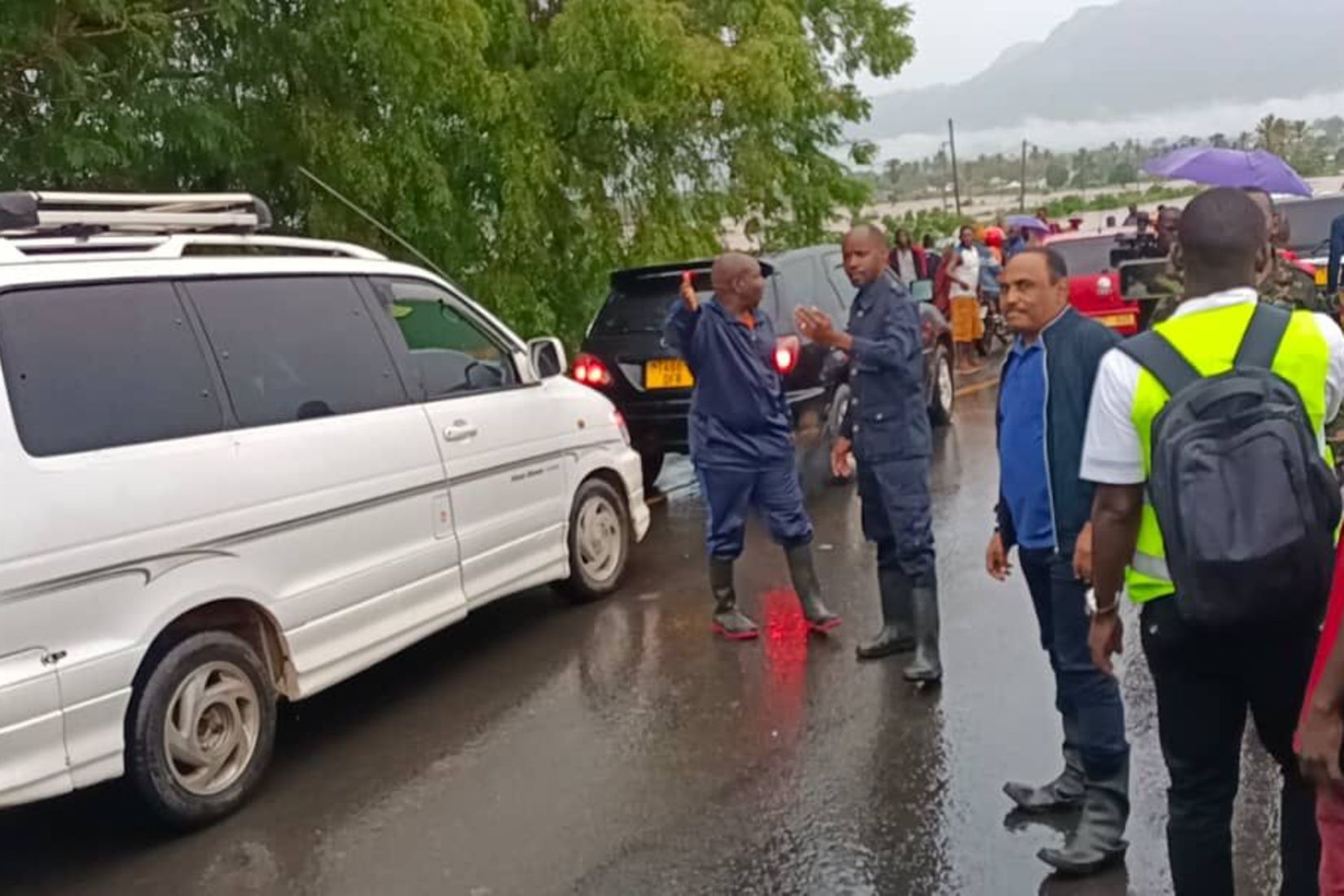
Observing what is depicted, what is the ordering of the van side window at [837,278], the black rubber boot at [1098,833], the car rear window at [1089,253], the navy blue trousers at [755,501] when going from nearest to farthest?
the black rubber boot at [1098,833], the navy blue trousers at [755,501], the van side window at [837,278], the car rear window at [1089,253]

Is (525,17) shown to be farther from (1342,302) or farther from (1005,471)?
(1005,471)

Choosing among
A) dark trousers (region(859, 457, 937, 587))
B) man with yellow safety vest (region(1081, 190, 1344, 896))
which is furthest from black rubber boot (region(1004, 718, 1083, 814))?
dark trousers (region(859, 457, 937, 587))

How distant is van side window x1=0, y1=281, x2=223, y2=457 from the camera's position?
439 cm

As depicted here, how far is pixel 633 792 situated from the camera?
496 centimetres

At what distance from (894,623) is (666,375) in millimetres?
3803

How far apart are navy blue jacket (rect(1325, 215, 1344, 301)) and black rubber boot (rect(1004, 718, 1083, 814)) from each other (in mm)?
6885

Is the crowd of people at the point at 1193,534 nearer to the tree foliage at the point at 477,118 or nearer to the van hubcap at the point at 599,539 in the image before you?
the van hubcap at the point at 599,539

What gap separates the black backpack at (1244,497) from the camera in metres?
2.90

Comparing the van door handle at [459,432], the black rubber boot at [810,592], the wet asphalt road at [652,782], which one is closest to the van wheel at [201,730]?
the wet asphalt road at [652,782]

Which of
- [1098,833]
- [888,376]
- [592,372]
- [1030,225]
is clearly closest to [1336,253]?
[592,372]

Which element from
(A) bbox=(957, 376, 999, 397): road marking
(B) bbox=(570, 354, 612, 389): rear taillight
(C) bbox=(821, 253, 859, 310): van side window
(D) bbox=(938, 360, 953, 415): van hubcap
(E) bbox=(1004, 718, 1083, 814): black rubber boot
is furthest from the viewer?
(A) bbox=(957, 376, 999, 397): road marking

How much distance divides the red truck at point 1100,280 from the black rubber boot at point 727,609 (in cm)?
824

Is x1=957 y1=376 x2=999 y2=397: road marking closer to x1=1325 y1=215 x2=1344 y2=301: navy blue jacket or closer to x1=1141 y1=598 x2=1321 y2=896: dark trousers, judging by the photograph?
x1=1325 y1=215 x2=1344 y2=301: navy blue jacket

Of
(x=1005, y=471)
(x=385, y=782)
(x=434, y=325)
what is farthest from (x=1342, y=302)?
(x=385, y=782)
